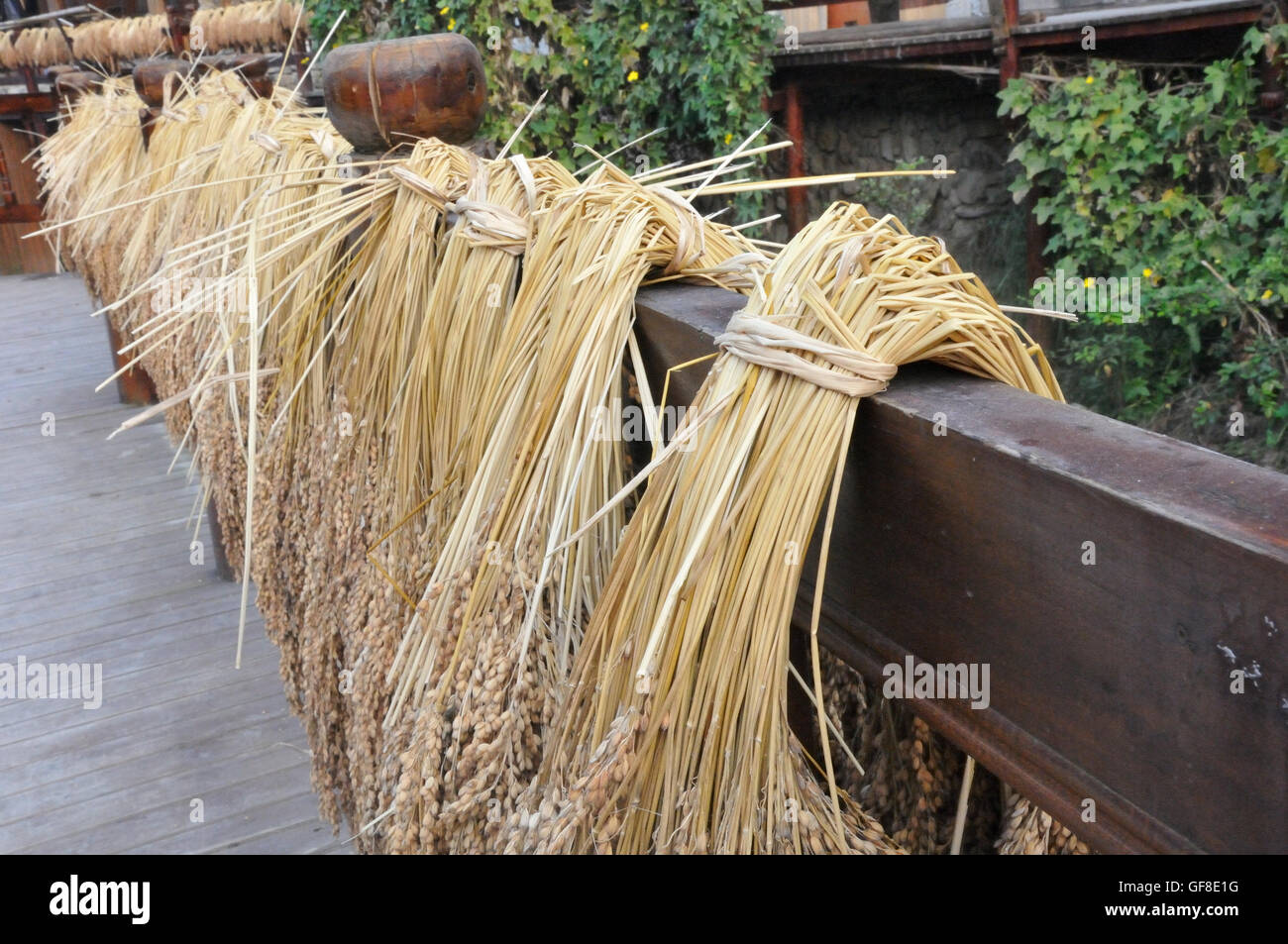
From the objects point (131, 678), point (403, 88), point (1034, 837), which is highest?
point (403, 88)

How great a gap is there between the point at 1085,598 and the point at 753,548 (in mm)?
221

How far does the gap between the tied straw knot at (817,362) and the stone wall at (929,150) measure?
516 centimetres

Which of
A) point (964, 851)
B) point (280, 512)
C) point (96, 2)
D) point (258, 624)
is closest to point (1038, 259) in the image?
→ point (258, 624)

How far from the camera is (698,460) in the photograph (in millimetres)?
754

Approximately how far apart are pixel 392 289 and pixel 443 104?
1.05 ft

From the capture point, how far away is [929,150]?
5930 mm

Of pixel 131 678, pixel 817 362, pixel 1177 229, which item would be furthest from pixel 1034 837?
pixel 1177 229

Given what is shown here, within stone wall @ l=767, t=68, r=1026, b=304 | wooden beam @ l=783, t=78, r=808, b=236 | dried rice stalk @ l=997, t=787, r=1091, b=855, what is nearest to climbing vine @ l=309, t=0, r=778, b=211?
wooden beam @ l=783, t=78, r=808, b=236

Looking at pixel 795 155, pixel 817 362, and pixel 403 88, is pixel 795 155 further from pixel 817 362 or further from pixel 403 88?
pixel 817 362

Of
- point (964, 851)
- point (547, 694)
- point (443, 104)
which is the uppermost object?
point (443, 104)

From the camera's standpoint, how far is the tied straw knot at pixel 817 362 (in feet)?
2.26

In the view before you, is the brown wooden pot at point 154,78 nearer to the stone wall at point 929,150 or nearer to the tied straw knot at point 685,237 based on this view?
the stone wall at point 929,150

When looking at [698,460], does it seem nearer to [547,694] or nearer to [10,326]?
[547,694]

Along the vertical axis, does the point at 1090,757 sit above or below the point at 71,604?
above
